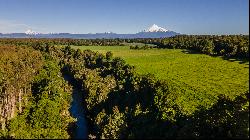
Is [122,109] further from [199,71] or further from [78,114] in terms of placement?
[199,71]

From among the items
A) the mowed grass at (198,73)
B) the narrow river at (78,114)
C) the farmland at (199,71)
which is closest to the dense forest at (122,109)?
the narrow river at (78,114)

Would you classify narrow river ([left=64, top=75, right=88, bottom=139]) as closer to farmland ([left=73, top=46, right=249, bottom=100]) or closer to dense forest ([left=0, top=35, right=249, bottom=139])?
dense forest ([left=0, top=35, right=249, bottom=139])

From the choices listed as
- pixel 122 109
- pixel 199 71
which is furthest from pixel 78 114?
pixel 199 71

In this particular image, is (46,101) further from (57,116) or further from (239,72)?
(239,72)

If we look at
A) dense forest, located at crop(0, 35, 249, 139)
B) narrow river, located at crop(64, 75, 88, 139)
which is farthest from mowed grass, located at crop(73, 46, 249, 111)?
narrow river, located at crop(64, 75, 88, 139)

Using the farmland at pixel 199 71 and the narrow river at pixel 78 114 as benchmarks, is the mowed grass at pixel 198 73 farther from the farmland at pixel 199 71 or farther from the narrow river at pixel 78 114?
the narrow river at pixel 78 114

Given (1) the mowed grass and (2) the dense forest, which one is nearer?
(2) the dense forest

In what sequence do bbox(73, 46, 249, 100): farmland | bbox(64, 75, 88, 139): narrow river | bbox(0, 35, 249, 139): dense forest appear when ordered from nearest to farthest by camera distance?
bbox(0, 35, 249, 139): dense forest < bbox(64, 75, 88, 139): narrow river < bbox(73, 46, 249, 100): farmland
